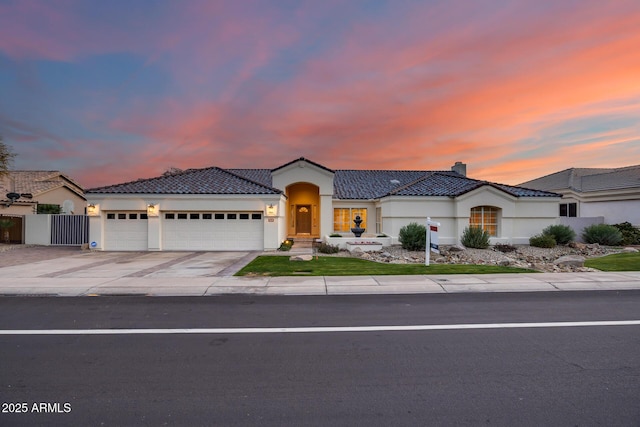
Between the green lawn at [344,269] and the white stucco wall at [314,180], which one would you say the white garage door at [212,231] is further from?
the green lawn at [344,269]

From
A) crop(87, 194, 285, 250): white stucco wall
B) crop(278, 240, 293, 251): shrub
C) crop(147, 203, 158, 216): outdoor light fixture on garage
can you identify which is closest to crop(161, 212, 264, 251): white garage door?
crop(87, 194, 285, 250): white stucco wall

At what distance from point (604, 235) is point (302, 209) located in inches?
788

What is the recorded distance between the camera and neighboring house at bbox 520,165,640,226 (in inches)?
1032

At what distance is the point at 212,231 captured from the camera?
65.7 feet

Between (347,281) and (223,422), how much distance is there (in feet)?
23.9

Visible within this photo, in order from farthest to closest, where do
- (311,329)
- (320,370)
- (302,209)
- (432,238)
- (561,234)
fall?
(302,209)
(561,234)
(432,238)
(311,329)
(320,370)

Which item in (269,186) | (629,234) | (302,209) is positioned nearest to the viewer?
(629,234)

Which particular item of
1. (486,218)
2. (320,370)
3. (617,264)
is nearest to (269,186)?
(486,218)

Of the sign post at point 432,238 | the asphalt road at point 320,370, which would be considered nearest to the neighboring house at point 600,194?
the sign post at point 432,238

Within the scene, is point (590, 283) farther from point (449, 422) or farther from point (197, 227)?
point (197, 227)

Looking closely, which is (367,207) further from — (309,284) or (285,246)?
(309,284)

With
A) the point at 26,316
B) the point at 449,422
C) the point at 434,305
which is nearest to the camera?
the point at 449,422

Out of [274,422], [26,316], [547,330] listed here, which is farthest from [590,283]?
[26,316]

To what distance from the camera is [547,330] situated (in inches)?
243
